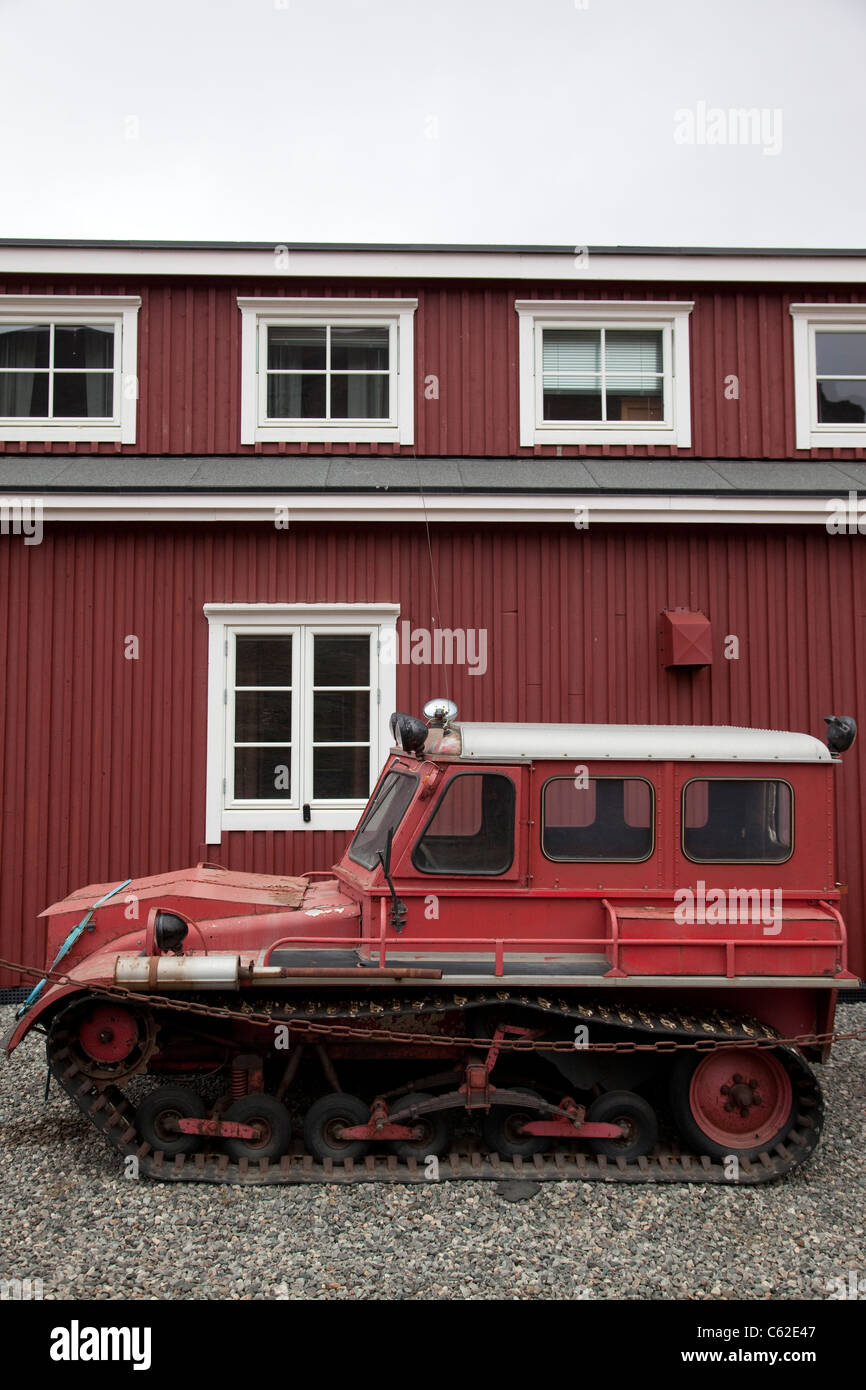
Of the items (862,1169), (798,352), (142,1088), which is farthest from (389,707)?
(798,352)

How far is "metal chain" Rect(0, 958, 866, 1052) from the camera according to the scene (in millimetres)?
4766

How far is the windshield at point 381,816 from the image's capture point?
540cm

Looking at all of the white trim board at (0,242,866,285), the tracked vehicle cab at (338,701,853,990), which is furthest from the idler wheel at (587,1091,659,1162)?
the white trim board at (0,242,866,285)

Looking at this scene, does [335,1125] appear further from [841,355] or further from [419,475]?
[841,355]

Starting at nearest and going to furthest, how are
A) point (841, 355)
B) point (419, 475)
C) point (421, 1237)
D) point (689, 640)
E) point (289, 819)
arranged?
1. point (421, 1237)
2. point (689, 640)
3. point (289, 819)
4. point (419, 475)
5. point (841, 355)

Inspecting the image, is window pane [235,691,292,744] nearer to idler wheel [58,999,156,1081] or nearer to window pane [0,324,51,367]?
idler wheel [58,999,156,1081]

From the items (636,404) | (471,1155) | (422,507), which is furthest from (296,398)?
(471,1155)

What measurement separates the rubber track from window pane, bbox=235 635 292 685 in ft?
13.3

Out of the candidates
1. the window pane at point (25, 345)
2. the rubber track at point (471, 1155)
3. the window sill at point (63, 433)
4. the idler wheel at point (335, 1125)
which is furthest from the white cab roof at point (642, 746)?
the window pane at point (25, 345)

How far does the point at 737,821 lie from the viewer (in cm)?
526

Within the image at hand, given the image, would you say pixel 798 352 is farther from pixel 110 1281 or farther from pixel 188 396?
pixel 110 1281

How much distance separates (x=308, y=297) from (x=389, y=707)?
436 cm

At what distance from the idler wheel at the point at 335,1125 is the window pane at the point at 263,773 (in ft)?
12.5

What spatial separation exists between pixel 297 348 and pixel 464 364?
1764 mm
